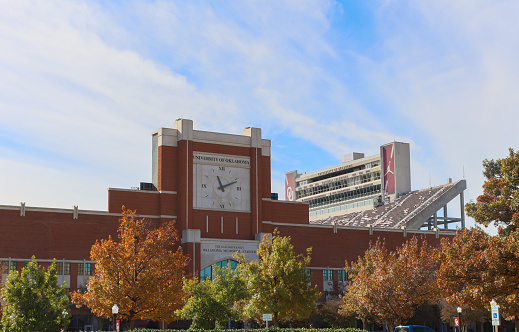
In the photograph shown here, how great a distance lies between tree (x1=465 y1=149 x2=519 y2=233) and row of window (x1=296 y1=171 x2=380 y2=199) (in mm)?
97038

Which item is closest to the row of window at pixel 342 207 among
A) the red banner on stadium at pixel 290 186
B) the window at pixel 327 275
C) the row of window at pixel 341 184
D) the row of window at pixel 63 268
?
the row of window at pixel 341 184

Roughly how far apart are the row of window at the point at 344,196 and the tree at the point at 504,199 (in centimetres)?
9708

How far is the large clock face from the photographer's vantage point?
84250 millimetres

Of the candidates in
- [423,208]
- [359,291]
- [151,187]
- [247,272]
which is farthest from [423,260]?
[423,208]

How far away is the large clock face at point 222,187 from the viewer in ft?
276

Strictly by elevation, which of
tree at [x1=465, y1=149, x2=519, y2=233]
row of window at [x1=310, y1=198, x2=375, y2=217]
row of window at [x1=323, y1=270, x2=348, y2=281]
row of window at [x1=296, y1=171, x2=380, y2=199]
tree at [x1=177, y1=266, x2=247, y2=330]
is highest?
row of window at [x1=296, y1=171, x2=380, y2=199]

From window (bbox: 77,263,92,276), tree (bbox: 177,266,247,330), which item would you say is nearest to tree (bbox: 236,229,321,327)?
tree (bbox: 177,266,247,330)

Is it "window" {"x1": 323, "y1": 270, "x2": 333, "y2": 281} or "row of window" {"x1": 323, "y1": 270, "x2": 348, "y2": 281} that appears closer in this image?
"window" {"x1": 323, "y1": 270, "x2": 333, "y2": 281}

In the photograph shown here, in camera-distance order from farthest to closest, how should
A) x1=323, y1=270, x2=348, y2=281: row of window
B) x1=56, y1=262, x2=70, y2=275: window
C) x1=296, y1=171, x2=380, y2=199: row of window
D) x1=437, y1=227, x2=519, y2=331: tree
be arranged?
x1=296, y1=171, x2=380, y2=199: row of window → x1=323, y1=270, x2=348, y2=281: row of window → x1=56, y1=262, x2=70, y2=275: window → x1=437, y1=227, x2=519, y2=331: tree

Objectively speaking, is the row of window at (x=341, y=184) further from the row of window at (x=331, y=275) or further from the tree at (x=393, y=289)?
the tree at (x=393, y=289)

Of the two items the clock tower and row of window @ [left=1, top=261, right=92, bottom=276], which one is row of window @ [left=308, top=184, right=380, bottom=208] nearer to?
the clock tower

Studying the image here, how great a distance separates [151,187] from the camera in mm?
84562

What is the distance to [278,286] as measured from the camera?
58.8 metres

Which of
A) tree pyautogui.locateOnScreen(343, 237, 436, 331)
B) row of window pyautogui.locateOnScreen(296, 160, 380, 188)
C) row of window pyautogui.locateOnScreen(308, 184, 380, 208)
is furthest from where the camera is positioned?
row of window pyautogui.locateOnScreen(296, 160, 380, 188)
